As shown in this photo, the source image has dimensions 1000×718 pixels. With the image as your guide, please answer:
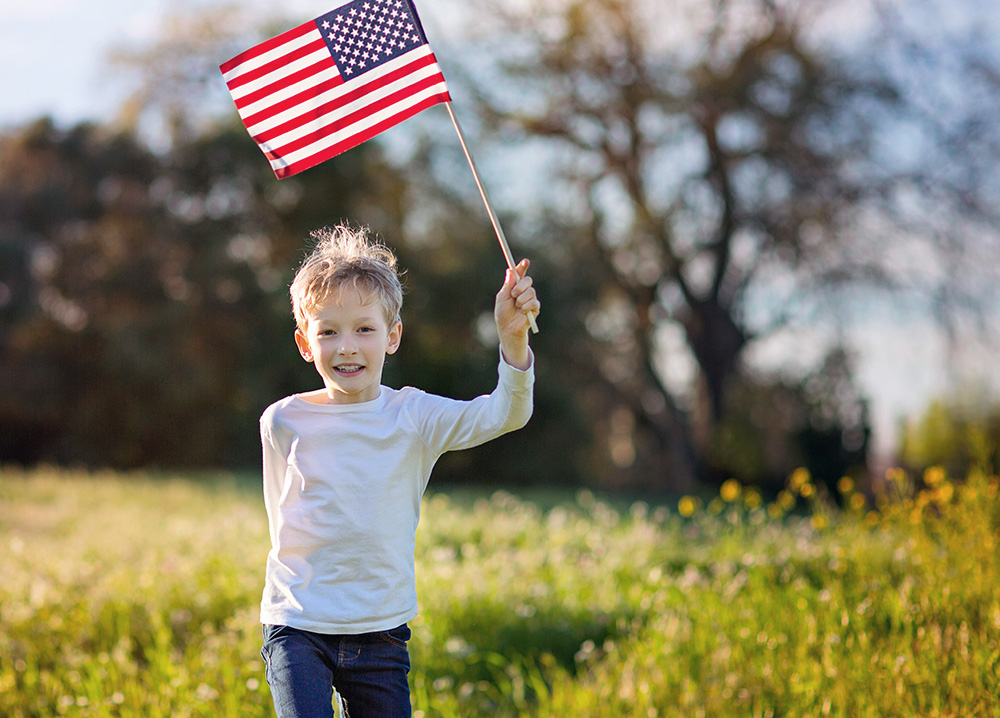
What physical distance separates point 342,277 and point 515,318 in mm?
491

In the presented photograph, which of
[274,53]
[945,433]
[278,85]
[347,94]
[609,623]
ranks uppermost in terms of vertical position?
[274,53]

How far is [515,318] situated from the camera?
2.40 m

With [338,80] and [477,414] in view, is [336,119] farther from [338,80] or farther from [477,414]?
[477,414]

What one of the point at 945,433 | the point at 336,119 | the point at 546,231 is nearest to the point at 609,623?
the point at 336,119

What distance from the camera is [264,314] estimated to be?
51.8 feet

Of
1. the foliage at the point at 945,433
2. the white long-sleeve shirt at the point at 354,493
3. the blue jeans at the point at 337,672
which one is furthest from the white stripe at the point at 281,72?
the foliage at the point at 945,433

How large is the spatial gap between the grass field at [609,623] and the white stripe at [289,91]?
6.98 feet

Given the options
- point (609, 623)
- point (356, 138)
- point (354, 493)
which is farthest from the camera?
point (609, 623)

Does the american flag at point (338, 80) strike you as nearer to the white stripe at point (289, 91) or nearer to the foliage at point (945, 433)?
the white stripe at point (289, 91)

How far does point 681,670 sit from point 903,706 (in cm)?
86

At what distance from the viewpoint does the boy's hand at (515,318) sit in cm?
239

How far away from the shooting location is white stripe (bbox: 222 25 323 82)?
3.11 meters

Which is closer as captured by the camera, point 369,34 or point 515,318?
point 515,318

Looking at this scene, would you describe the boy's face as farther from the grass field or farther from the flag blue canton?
the grass field
